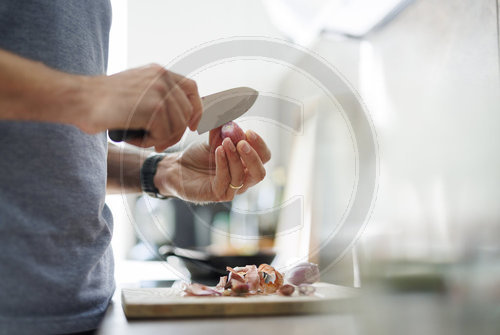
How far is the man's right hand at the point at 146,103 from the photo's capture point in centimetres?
31

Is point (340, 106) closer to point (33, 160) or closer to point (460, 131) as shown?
point (33, 160)

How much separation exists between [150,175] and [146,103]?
0.29 m

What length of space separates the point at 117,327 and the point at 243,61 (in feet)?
0.99

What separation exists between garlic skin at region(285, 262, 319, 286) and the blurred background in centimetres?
2

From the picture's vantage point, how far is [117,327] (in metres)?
0.45

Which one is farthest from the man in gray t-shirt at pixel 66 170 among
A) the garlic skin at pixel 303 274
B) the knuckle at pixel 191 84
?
the garlic skin at pixel 303 274

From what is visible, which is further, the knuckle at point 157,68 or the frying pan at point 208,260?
the frying pan at point 208,260

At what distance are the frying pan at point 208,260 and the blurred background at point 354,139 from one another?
1cm

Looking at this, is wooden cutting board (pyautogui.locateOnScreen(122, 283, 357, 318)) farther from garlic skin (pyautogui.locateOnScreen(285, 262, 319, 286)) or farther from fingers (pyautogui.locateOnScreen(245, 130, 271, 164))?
fingers (pyautogui.locateOnScreen(245, 130, 271, 164))

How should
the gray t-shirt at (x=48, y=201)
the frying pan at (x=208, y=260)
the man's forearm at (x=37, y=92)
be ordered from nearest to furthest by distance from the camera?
the man's forearm at (x=37, y=92), the gray t-shirt at (x=48, y=201), the frying pan at (x=208, y=260)

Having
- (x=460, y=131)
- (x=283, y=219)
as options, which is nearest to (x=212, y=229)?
(x=283, y=219)

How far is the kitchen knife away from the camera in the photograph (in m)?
0.40

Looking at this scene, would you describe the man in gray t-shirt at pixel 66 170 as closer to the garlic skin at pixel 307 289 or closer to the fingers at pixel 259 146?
the fingers at pixel 259 146

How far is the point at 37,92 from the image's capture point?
0.98ft
